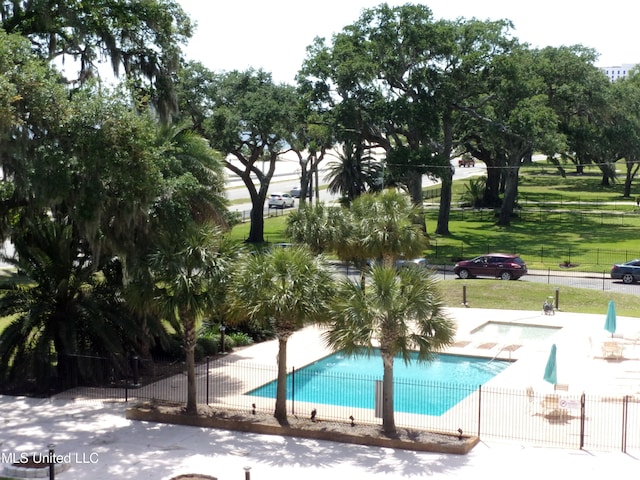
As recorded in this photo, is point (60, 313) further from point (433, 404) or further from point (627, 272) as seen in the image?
point (627, 272)

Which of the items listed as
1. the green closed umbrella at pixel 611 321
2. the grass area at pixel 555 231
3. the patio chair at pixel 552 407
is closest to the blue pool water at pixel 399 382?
the patio chair at pixel 552 407

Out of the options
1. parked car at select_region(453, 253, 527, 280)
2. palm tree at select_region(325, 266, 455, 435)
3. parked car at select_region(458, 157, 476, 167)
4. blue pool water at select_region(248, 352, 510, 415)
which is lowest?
blue pool water at select_region(248, 352, 510, 415)

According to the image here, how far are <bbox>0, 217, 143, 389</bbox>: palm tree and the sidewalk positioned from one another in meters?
3.11

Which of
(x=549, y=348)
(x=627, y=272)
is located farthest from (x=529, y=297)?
(x=549, y=348)

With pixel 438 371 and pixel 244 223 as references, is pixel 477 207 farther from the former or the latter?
pixel 438 371

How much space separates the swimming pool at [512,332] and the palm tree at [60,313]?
13259 mm

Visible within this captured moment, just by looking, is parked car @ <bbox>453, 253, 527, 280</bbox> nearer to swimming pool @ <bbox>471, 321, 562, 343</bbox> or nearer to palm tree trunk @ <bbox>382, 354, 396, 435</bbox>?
swimming pool @ <bbox>471, 321, 562, 343</bbox>

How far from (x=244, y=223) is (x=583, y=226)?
25.1 m

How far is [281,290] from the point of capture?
20844 mm

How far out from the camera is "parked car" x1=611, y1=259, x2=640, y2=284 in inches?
1746

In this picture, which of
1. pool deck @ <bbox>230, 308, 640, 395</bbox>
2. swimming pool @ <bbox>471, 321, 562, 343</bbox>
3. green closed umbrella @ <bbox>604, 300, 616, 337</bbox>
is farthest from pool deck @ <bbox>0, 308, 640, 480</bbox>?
swimming pool @ <bbox>471, 321, 562, 343</bbox>

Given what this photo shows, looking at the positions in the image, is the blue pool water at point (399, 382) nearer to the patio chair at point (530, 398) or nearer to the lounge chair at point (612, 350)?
the patio chair at point (530, 398)

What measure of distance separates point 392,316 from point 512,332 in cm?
1553

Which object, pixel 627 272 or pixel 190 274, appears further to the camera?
pixel 627 272
